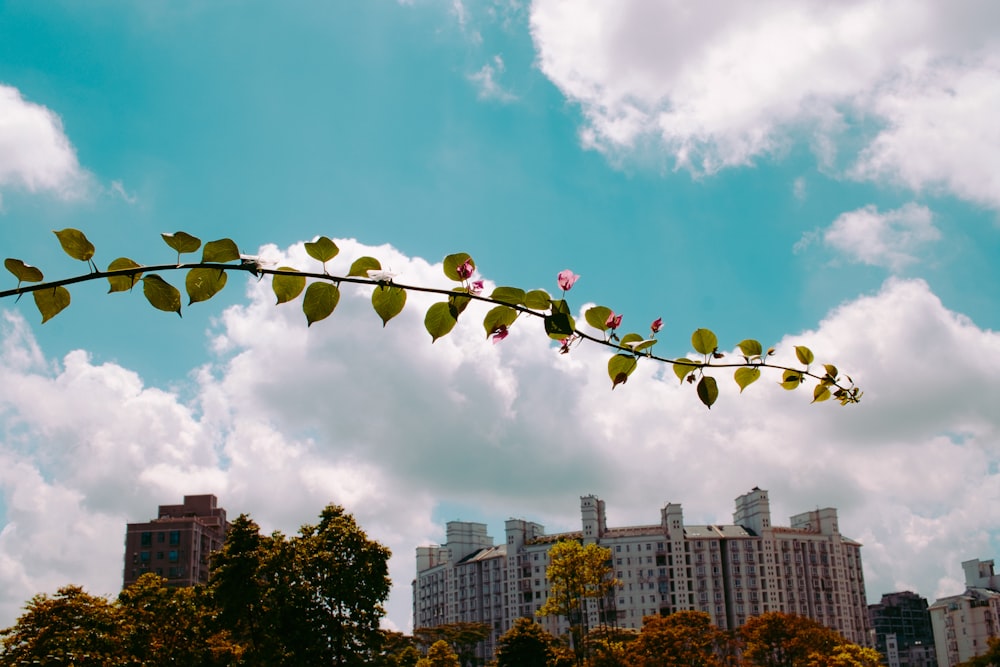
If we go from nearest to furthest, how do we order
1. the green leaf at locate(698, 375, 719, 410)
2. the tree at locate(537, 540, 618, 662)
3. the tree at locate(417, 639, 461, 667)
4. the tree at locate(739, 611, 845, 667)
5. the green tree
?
1. the green leaf at locate(698, 375, 719, 410)
2. the green tree
3. the tree at locate(537, 540, 618, 662)
4. the tree at locate(417, 639, 461, 667)
5. the tree at locate(739, 611, 845, 667)

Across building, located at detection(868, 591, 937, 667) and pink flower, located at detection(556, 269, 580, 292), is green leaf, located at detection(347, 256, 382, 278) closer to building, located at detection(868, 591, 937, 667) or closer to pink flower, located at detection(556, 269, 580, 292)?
pink flower, located at detection(556, 269, 580, 292)

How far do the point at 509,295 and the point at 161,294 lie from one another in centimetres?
45

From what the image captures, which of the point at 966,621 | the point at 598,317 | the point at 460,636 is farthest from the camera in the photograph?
the point at 966,621

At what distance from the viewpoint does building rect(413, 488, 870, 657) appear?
74.2m

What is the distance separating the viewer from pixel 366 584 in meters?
25.2

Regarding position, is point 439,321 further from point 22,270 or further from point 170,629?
point 170,629

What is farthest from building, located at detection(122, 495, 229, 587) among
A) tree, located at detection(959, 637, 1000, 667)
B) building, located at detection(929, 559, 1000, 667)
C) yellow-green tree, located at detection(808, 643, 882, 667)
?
building, located at detection(929, 559, 1000, 667)

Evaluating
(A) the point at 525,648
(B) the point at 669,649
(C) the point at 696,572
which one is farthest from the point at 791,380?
(C) the point at 696,572

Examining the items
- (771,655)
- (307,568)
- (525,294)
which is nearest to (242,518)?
(307,568)

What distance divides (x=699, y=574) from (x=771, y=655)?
31841 mm

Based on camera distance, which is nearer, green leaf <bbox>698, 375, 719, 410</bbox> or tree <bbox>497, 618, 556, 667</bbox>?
green leaf <bbox>698, 375, 719, 410</bbox>

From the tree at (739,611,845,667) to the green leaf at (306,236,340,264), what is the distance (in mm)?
44997

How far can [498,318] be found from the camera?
4.10 feet

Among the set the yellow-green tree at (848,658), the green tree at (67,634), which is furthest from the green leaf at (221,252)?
the yellow-green tree at (848,658)
